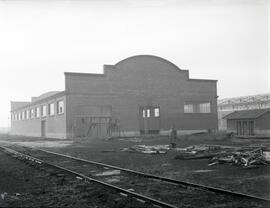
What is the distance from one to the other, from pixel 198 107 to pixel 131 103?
9.03m

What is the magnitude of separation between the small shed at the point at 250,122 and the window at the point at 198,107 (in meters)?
2.88

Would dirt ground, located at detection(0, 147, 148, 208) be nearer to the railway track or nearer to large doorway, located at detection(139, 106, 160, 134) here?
the railway track

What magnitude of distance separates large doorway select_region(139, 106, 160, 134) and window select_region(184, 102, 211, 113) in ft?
13.6

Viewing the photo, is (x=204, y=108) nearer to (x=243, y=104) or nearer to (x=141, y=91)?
(x=141, y=91)

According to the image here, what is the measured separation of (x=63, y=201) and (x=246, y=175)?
5573 mm

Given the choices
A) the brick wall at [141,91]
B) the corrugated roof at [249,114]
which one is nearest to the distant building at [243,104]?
the corrugated roof at [249,114]

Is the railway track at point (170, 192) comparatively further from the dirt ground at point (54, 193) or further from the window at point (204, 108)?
the window at point (204, 108)

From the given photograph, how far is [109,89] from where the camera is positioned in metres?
34.5

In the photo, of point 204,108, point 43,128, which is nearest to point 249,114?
point 204,108

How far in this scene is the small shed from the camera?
3412 centimetres

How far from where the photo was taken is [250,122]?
3525 cm

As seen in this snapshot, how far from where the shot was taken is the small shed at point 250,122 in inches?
1344

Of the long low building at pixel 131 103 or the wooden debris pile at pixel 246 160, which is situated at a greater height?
the long low building at pixel 131 103

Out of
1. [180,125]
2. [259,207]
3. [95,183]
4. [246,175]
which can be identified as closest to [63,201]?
[95,183]
